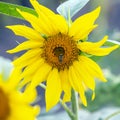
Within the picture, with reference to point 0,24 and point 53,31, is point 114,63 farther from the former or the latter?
point 53,31

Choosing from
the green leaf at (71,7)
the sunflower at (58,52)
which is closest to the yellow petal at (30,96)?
the sunflower at (58,52)

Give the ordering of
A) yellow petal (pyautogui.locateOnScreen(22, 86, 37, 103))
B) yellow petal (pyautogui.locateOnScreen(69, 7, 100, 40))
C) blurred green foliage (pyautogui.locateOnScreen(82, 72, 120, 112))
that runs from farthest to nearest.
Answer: blurred green foliage (pyautogui.locateOnScreen(82, 72, 120, 112)), yellow petal (pyautogui.locateOnScreen(69, 7, 100, 40)), yellow petal (pyautogui.locateOnScreen(22, 86, 37, 103))

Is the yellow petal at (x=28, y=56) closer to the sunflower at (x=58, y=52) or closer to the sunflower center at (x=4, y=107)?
the sunflower at (x=58, y=52)

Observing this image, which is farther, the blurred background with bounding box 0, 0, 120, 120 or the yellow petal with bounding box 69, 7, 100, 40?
the blurred background with bounding box 0, 0, 120, 120

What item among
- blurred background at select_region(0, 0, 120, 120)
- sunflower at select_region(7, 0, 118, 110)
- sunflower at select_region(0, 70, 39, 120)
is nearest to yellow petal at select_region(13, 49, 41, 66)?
sunflower at select_region(7, 0, 118, 110)

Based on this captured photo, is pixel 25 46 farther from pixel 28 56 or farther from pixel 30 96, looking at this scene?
pixel 30 96

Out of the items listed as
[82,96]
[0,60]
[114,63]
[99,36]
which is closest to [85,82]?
[82,96]

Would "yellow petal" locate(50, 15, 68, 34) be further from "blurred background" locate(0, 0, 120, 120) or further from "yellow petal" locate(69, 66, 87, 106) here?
"blurred background" locate(0, 0, 120, 120)
